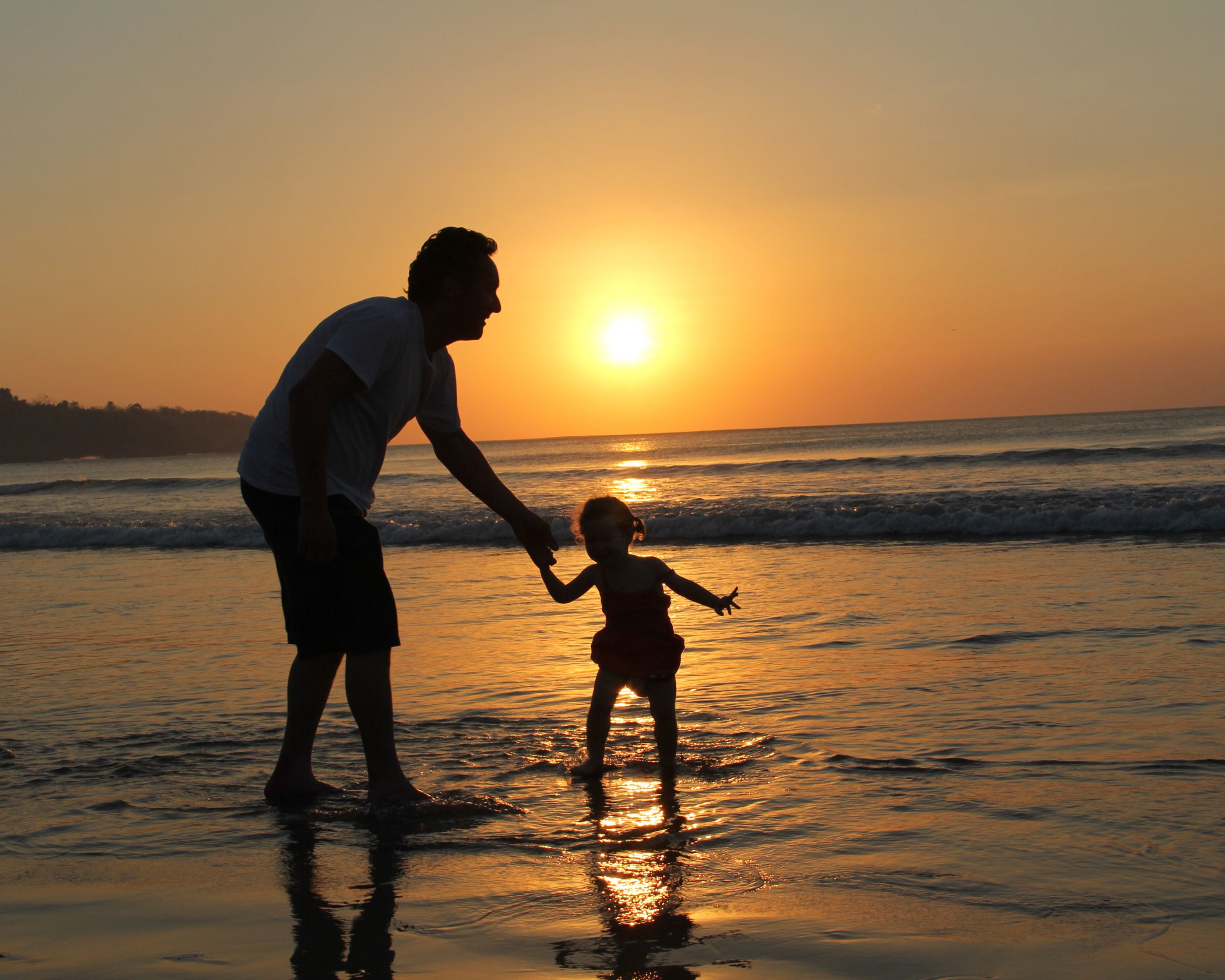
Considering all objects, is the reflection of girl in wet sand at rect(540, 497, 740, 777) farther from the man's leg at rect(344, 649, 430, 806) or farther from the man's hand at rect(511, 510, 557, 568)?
the man's leg at rect(344, 649, 430, 806)

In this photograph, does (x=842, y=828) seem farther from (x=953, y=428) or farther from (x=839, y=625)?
(x=953, y=428)

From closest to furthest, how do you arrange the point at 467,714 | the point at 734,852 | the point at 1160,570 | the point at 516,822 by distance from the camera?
1. the point at 734,852
2. the point at 516,822
3. the point at 467,714
4. the point at 1160,570

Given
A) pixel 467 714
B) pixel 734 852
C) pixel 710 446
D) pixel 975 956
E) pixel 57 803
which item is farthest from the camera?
pixel 710 446

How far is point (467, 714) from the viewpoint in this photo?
172 inches

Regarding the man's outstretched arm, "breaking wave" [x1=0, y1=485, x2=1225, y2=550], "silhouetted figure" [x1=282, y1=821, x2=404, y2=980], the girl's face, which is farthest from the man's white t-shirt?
"breaking wave" [x1=0, y1=485, x2=1225, y2=550]

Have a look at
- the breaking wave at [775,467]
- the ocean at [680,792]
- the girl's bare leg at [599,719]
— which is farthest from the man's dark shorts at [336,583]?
the breaking wave at [775,467]

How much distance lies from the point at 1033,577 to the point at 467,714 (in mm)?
5031

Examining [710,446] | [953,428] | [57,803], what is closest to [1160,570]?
[57,803]

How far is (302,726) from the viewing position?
3.26m

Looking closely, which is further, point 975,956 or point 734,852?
point 734,852

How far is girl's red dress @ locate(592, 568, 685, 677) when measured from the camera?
363 cm

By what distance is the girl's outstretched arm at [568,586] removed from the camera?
368 centimetres

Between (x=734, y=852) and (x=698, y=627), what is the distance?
3573mm

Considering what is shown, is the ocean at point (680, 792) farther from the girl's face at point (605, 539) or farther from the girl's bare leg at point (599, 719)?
the girl's face at point (605, 539)
